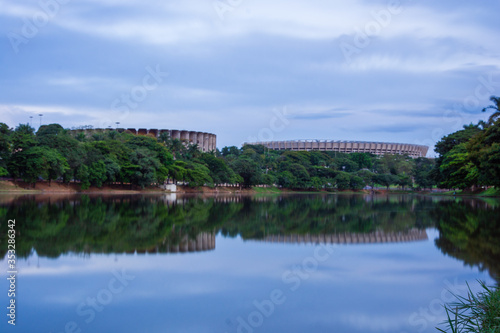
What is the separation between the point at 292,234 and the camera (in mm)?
16094

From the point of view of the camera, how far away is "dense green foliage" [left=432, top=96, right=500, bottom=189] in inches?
1240

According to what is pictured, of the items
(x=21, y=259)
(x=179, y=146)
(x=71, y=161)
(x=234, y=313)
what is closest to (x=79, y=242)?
(x=21, y=259)

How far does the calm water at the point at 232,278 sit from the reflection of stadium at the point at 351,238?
0.06m

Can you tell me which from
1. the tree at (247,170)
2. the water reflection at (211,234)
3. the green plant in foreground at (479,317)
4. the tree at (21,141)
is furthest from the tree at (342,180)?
the green plant in foreground at (479,317)

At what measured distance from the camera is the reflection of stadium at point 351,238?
14.4m

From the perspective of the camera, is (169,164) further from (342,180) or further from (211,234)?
(211,234)

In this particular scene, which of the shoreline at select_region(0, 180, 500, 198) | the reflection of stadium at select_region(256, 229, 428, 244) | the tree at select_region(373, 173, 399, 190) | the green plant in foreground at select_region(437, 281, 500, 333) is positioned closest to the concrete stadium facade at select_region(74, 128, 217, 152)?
the shoreline at select_region(0, 180, 500, 198)

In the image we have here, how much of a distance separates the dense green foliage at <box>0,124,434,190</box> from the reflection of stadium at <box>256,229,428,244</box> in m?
35.0

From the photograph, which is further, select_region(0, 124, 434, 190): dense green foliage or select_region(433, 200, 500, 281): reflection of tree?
select_region(0, 124, 434, 190): dense green foliage

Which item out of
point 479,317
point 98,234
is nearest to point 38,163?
point 98,234

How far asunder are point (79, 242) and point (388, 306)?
25.9 feet

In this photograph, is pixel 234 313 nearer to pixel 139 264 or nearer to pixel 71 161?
pixel 139 264

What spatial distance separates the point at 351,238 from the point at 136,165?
148ft

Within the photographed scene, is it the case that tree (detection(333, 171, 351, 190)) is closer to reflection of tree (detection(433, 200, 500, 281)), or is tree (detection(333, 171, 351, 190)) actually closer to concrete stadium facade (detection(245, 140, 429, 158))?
concrete stadium facade (detection(245, 140, 429, 158))
